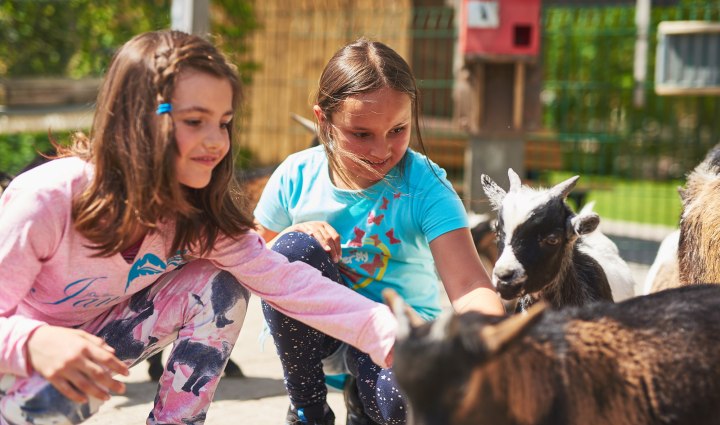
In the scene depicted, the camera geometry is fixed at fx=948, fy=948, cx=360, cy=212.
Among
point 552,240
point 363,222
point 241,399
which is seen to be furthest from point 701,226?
point 241,399

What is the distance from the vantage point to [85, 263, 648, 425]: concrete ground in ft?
11.0

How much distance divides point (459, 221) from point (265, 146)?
6.77m

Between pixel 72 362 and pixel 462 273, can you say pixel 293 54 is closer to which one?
pixel 462 273

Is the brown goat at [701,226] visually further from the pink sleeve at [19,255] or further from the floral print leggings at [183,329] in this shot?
the pink sleeve at [19,255]

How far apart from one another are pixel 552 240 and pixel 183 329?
132cm

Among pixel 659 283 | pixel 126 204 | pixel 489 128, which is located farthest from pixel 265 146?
pixel 126 204

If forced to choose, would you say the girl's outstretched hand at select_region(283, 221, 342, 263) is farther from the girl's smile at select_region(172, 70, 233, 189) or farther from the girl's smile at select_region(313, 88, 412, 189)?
the girl's smile at select_region(172, 70, 233, 189)

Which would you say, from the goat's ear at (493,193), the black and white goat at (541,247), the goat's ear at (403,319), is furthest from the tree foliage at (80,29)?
the goat's ear at (403,319)

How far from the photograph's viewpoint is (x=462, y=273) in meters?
2.81

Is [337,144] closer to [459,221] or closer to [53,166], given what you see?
[459,221]

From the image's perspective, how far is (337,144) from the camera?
3070mm

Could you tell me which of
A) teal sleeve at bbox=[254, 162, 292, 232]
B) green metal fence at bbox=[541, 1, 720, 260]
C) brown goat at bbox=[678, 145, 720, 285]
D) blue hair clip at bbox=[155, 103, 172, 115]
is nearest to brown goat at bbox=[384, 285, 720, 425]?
blue hair clip at bbox=[155, 103, 172, 115]

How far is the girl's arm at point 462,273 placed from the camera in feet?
8.86

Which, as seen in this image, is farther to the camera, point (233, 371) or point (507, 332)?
point (233, 371)
